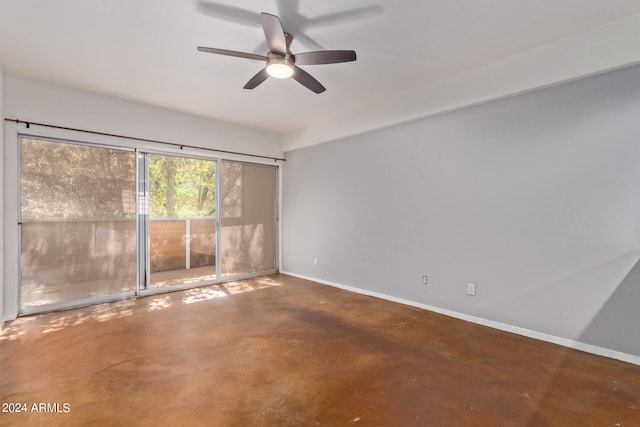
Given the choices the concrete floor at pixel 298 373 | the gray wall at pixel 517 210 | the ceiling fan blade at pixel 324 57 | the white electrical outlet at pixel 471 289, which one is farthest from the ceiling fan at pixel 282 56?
the white electrical outlet at pixel 471 289

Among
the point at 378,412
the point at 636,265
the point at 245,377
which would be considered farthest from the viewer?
the point at 636,265

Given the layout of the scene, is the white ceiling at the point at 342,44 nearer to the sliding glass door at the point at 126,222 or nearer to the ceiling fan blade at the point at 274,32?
the ceiling fan blade at the point at 274,32

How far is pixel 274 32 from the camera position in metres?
2.18

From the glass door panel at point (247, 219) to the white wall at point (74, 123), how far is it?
62 centimetres

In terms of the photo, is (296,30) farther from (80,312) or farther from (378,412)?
(80,312)

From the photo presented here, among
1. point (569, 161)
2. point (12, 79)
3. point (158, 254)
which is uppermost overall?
point (12, 79)

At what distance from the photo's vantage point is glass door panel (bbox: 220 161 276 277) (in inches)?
207

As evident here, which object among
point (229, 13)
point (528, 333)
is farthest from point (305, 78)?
point (528, 333)

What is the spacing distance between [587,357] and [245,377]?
9.53 feet

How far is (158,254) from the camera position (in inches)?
178

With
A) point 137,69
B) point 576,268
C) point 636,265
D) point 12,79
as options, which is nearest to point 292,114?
point 137,69

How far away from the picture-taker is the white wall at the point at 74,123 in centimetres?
339

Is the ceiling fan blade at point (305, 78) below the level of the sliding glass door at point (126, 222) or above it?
above

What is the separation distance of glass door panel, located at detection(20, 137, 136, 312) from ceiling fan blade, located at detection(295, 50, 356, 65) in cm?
314
